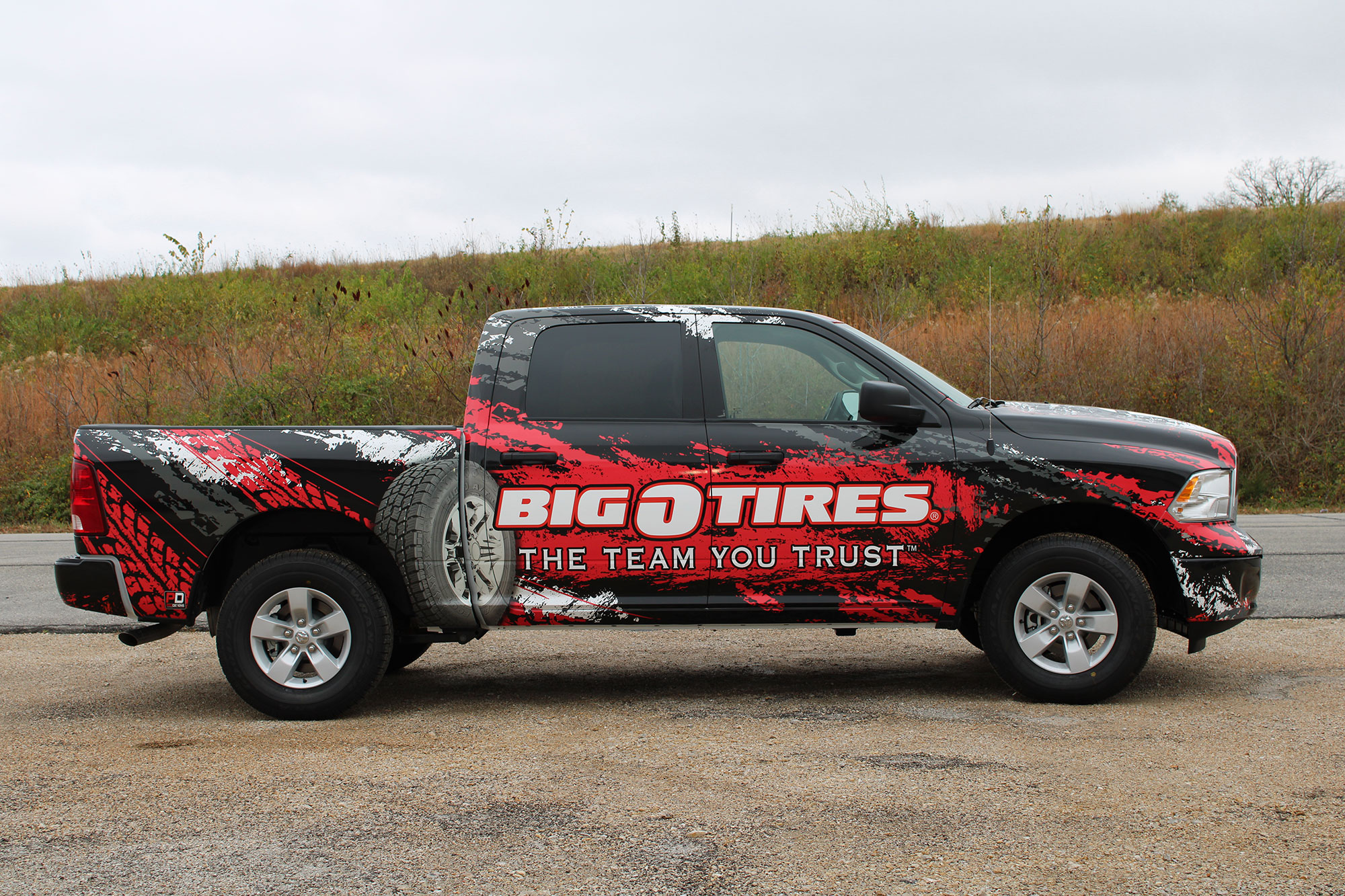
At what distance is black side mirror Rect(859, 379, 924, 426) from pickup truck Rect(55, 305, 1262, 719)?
0.5 inches

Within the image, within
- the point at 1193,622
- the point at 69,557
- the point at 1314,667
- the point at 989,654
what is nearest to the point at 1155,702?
the point at 1193,622

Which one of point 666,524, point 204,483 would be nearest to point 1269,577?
point 666,524

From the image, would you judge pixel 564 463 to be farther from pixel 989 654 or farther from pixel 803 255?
pixel 803 255

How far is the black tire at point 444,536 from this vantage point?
18.1ft

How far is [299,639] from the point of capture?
5.61m

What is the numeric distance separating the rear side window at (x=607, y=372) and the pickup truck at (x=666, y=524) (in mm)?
21

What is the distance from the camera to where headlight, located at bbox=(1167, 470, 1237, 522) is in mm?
5562

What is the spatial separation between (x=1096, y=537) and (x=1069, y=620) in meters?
0.50

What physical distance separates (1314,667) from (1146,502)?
1.73m

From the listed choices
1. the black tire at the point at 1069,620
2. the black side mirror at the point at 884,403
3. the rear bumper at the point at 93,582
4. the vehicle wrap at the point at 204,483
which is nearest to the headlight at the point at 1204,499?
the black tire at the point at 1069,620

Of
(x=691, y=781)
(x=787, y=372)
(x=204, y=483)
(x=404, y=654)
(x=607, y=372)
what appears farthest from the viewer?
(x=404, y=654)

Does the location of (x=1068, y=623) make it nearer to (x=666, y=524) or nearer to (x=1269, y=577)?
(x=666, y=524)

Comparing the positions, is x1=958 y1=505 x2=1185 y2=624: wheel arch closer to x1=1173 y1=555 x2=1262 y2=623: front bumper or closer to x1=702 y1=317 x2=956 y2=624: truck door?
x1=1173 y1=555 x2=1262 y2=623: front bumper

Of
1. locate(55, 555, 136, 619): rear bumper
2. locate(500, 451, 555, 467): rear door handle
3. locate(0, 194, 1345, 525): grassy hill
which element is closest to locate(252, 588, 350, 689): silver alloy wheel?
locate(55, 555, 136, 619): rear bumper
